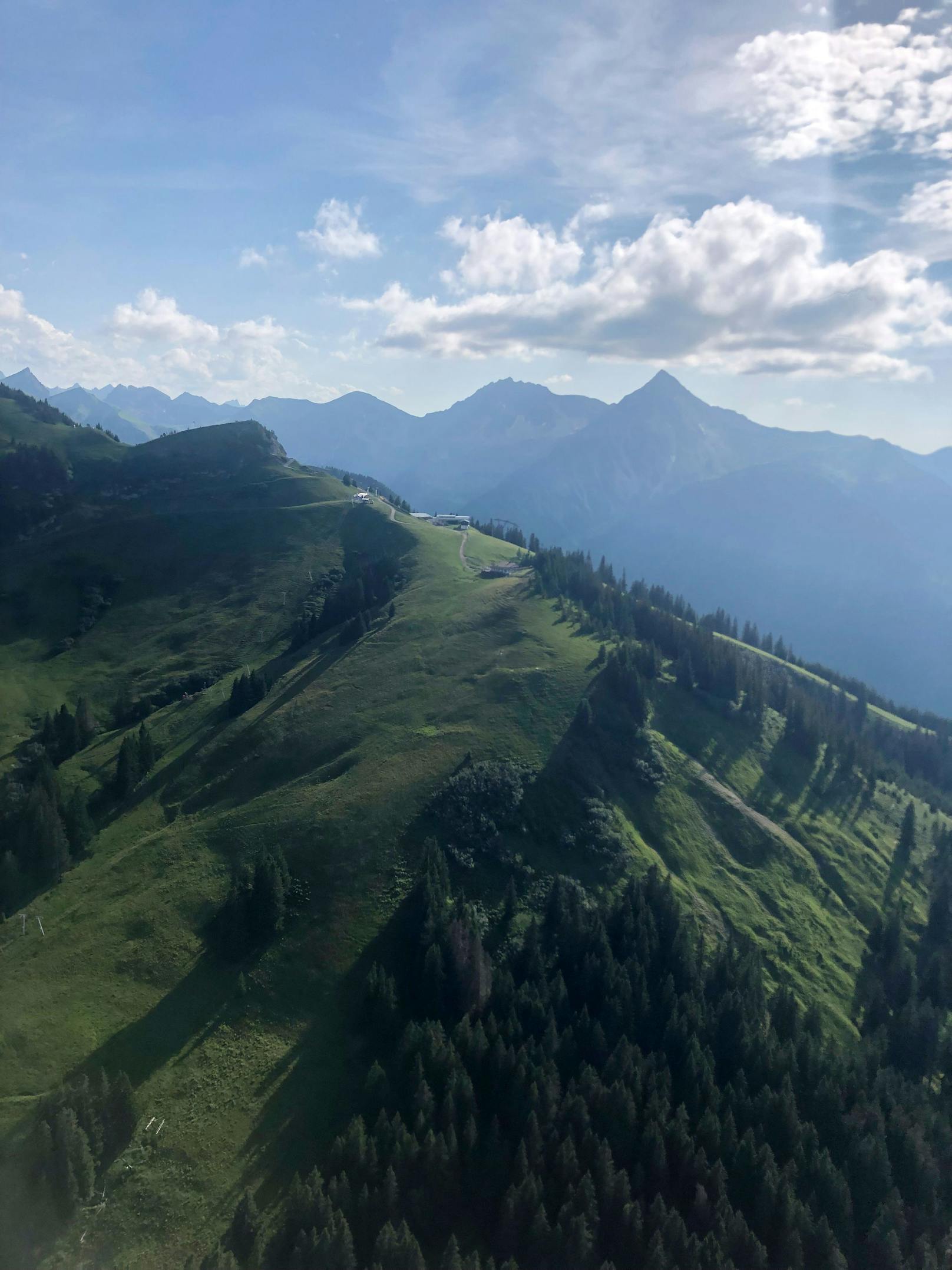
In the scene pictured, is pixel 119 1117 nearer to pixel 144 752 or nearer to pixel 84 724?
pixel 144 752

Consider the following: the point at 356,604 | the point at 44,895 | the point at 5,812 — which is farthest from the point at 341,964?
the point at 356,604

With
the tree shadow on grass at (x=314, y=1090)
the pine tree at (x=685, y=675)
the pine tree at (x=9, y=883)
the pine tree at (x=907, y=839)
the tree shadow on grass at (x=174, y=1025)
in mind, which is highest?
the pine tree at (x=685, y=675)

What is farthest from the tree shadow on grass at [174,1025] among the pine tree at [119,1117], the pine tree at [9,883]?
the pine tree at [9,883]

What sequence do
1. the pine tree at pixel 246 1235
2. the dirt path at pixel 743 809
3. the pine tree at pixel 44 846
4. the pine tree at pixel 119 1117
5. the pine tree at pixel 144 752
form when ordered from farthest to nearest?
the dirt path at pixel 743 809, the pine tree at pixel 144 752, the pine tree at pixel 44 846, the pine tree at pixel 119 1117, the pine tree at pixel 246 1235

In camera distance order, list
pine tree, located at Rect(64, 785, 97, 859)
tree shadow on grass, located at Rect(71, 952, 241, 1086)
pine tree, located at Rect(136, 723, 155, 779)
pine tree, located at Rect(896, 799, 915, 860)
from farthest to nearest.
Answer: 1. pine tree, located at Rect(896, 799, 915, 860)
2. pine tree, located at Rect(136, 723, 155, 779)
3. pine tree, located at Rect(64, 785, 97, 859)
4. tree shadow on grass, located at Rect(71, 952, 241, 1086)

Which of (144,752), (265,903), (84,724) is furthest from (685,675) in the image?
(84,724)

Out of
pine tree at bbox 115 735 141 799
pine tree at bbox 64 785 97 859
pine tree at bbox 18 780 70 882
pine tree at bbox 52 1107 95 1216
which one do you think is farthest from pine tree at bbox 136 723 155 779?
pine tree at bbox 52 1107 95 1216

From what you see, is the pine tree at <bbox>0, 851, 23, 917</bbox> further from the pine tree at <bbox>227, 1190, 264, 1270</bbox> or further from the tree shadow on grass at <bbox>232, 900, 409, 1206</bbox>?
the pine tree at <bbox>227, 1190, 264, 1270</bbox>

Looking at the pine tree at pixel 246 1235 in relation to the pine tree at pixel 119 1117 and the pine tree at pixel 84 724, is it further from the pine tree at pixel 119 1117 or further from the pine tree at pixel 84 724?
the pine tree at pixel 84 724

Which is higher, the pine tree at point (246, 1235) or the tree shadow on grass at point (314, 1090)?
the pine tree at point (246, 1235)
